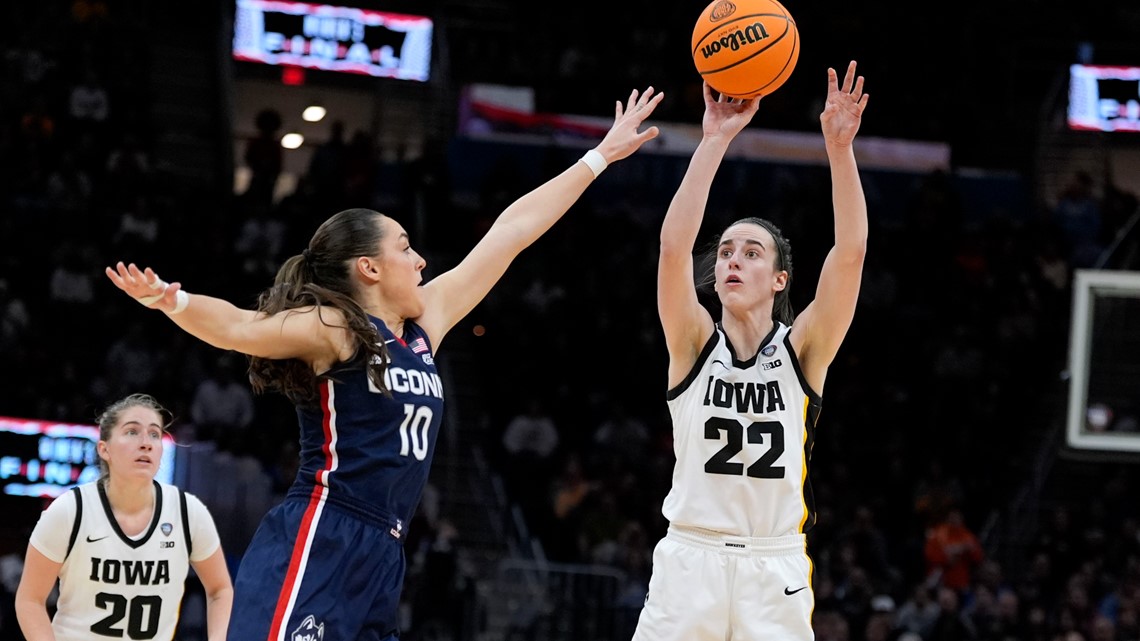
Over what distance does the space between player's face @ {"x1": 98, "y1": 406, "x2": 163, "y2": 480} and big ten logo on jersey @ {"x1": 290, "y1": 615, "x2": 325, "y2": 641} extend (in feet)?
8.28

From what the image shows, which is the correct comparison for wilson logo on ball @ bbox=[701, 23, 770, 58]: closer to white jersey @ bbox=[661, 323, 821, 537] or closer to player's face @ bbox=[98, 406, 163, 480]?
white jersey @ bbox=[661, 323, 821, 537]

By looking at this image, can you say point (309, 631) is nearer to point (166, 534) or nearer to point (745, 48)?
point (166, 534)

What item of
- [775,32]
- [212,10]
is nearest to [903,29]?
[212,10]

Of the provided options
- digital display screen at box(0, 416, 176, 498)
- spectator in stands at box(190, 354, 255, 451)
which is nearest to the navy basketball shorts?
digital display screen at box(0, 416, 176, 498)

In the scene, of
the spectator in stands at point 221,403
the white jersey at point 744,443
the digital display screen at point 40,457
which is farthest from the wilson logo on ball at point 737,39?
the spectator in stands at point 221,403

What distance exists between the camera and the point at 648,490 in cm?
1523

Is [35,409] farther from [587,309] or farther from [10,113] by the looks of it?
[587,309]

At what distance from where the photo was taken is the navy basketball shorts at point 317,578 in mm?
4094

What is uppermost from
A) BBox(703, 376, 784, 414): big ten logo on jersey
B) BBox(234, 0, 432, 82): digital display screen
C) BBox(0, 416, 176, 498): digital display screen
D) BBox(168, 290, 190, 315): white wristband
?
BBox(234, 0, 432, 82): digital display screen

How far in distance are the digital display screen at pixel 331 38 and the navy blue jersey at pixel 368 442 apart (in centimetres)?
1626

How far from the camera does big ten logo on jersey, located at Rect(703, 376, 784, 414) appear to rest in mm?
5004

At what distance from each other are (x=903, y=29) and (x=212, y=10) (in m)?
10.6

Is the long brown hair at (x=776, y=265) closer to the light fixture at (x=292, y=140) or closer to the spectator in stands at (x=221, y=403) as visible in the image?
the spectator in stands at (x=221, y=403)

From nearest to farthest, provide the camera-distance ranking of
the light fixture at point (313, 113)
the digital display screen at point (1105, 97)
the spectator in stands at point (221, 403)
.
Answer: the spectator in stands at point (221, 403) < the digital display screen at point (1105, 97) < the light fixture at point (313, 113)
